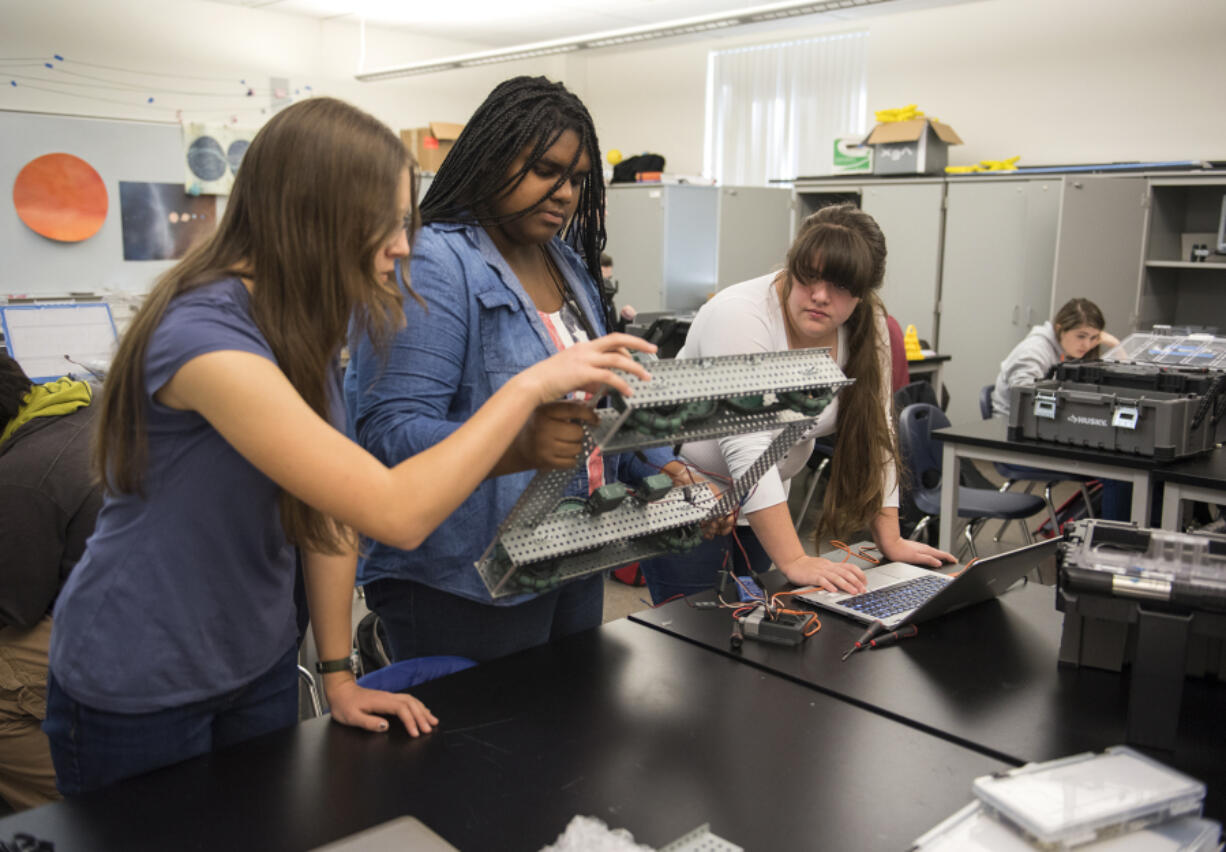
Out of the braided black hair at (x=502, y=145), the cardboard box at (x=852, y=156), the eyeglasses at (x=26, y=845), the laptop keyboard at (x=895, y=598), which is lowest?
the eyeglasses at (x=26, y=845)

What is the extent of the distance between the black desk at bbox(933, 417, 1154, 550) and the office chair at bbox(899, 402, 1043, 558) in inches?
7.3

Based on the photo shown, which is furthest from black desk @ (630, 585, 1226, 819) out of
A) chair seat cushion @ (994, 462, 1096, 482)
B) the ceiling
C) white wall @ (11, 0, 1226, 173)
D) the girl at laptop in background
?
the ceiling

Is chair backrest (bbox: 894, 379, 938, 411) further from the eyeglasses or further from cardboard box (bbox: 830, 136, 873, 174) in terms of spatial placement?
the eyeglasses

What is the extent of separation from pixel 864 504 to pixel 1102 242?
4.12 m

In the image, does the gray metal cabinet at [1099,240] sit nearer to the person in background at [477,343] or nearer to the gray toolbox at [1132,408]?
the gray toolbox at [1132,408]

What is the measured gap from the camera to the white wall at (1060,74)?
5434mm

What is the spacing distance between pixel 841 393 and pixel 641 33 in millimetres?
4387

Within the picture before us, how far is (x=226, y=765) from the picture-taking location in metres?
0.98

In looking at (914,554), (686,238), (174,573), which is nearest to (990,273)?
(686,238)

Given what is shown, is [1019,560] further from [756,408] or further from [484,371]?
[484,371]

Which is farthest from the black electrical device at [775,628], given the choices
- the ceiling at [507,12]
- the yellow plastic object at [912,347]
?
the ceiling at [507,12]

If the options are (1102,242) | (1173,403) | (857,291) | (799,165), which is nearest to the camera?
(857,291)

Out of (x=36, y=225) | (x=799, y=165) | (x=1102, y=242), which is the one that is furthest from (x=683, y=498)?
(x=799, y=165)

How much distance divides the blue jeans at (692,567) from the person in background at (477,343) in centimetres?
36
